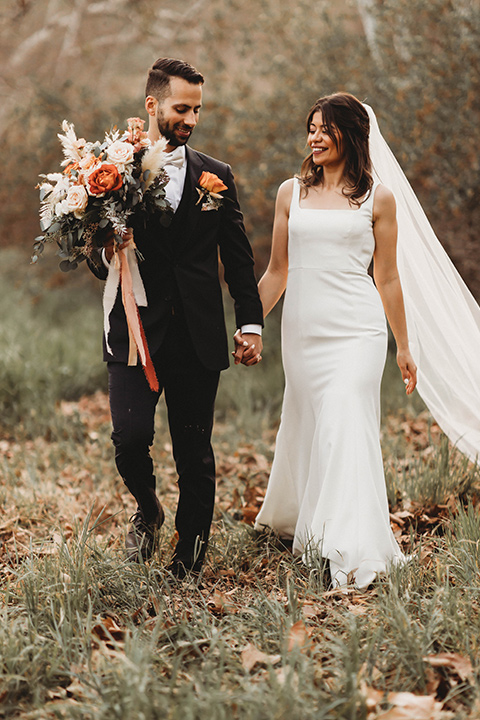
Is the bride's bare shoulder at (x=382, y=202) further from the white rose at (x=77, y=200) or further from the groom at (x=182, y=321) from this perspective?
the white rose at (x=77, y=200)

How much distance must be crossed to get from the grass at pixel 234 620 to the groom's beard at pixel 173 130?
1.94 m

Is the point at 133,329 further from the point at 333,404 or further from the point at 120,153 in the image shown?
the point at 333,404

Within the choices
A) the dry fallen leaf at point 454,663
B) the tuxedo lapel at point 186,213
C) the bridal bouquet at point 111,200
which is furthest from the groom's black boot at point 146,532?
the dry fallen leaf at point 454,663

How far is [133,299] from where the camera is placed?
149 inches

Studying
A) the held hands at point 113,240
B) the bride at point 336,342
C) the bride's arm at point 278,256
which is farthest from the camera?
the bride's arm at point 278,256

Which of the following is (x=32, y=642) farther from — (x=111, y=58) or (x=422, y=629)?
(x=111, y=58)

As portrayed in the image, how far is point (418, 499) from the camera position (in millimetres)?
4930

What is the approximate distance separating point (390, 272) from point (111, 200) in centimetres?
168

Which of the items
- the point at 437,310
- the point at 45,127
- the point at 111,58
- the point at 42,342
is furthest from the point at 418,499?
the point at 111,58

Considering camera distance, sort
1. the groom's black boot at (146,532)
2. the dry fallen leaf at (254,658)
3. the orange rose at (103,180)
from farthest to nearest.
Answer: the groom's black boot at (146,532) → the orange rose at (103,180) → the dry fallen leaf at (254,658)

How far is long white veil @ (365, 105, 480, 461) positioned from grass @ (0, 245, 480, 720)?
0.40 meters

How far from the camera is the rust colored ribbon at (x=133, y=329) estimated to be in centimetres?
376

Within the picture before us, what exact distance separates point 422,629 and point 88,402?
6304mm

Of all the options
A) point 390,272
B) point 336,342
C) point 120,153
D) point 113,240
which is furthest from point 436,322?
point 120,153
